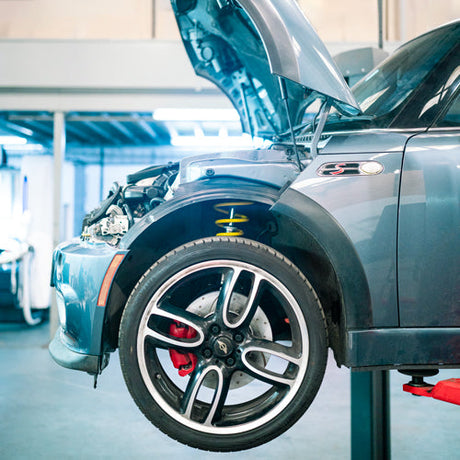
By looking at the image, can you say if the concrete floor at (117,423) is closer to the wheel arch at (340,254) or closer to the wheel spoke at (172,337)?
the wheel spoke at (172,337)

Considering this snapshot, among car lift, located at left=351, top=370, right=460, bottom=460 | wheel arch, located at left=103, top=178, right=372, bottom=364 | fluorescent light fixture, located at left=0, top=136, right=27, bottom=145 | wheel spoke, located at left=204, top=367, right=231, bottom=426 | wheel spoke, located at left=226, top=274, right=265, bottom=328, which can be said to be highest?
fluorescent light fixture, located at left=0, top=136, right=27, bottom=145

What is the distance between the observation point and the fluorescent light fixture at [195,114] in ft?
23.9

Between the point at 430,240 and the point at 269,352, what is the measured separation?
1.89 ft

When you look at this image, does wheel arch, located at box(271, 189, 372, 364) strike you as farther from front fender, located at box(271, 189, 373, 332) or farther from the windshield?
the windshield

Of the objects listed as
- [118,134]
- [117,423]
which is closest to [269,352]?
[117,423]

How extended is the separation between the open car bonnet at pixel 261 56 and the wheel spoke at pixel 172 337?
76cm

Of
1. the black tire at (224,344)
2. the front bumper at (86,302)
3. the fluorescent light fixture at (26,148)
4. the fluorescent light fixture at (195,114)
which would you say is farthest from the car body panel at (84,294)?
the fluorescent light fixture at (26,148)

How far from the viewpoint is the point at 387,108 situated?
1.68 m

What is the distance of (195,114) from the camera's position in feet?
24.6

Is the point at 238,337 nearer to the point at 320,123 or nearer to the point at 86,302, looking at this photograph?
the point at 86,302

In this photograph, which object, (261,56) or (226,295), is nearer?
(226,295)

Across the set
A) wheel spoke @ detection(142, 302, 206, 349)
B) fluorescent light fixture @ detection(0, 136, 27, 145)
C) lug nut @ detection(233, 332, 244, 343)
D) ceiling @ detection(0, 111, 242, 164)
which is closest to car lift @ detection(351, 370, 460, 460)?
lug nut @ detection(233, 332, 244, 343)

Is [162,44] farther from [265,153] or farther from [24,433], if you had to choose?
[265,153]

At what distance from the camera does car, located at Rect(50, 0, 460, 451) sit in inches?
56.5
